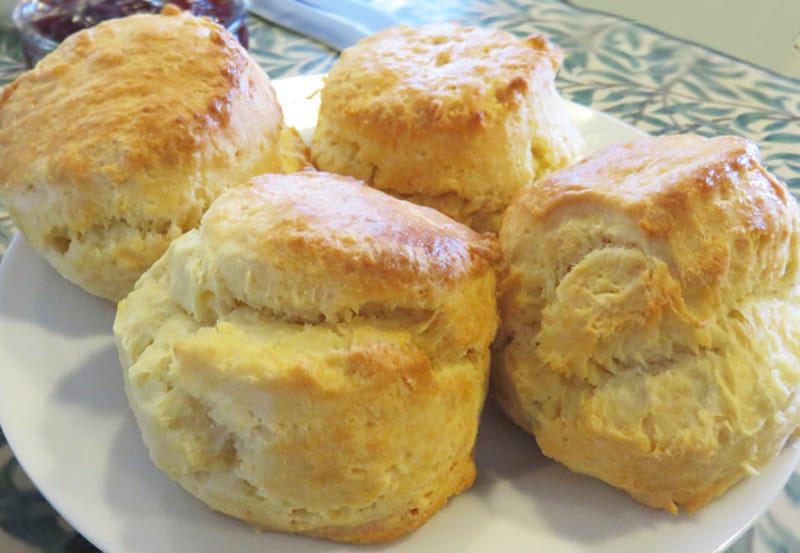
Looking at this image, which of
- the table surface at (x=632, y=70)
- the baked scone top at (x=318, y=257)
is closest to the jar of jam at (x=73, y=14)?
the table surface at (x=632, y=70)

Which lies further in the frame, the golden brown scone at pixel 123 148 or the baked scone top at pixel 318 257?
the golden brown scone at pixel 123 148

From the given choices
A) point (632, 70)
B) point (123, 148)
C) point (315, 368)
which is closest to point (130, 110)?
point (123, 148)

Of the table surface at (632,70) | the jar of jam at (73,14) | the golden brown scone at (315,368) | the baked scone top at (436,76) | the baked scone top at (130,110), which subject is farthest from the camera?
the table surface at (632,70)

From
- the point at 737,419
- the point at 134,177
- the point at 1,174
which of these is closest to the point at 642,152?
the point at 737,419

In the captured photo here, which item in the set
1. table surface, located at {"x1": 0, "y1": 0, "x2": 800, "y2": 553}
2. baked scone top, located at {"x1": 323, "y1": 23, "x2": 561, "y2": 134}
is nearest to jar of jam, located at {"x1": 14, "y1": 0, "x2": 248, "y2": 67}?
table surface, located at {"x1": 0, "y1": 0, "x2": 800, "y2": 553}

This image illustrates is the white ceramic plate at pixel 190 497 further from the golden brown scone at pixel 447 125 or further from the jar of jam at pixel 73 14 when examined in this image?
the jar of jam at pixel 73 14

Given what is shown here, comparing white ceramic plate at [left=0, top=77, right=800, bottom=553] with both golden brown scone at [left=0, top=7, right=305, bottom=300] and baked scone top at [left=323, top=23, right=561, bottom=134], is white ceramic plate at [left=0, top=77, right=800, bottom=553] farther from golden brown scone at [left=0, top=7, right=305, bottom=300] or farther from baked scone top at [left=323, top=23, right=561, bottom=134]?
baked scone top at [left=323, top=23, right=561, bottom=134]

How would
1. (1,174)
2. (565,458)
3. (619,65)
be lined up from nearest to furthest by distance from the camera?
(565,458)
(1,174)
(619,65)

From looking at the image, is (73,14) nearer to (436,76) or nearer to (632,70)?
(436,76)

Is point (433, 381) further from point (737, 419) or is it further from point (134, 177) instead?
point (134, 177)
